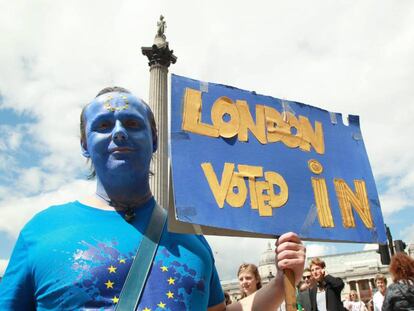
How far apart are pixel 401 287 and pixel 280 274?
339cm

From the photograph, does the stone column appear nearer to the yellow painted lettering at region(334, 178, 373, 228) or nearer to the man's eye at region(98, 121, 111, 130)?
the yellow painted lettering at region(334, 178, 373, 228)

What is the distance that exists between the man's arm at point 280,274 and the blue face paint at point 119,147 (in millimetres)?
711

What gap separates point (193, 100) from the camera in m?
2.47

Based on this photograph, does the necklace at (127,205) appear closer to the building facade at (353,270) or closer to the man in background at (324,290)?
the man in background at (324,290)

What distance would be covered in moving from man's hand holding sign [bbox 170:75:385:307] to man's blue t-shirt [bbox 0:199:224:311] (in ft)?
0.64

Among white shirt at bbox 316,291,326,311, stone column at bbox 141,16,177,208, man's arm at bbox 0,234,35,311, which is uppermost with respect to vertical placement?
stone column at bbox 141,16,177,208

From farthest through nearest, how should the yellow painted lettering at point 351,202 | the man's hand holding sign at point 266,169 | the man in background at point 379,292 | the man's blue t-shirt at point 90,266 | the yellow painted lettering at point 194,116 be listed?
the man in background at point 379,292, the yellow painted lettering at point 351,202, the yellow painted lettering at point 194,116, the man's hand holding sign at point 266,169, the man's blue t-shirt at point 90,266

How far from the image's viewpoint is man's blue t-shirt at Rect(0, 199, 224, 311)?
1.64 m

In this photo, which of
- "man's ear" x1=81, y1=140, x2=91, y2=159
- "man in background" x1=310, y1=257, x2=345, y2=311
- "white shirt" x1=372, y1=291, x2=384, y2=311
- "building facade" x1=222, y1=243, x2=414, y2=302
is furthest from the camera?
"building facade" x1=222, y1=243, x2=414, y2=302

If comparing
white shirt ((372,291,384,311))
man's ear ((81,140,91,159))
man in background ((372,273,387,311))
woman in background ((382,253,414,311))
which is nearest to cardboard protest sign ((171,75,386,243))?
man's ear ((81,140,91,159))

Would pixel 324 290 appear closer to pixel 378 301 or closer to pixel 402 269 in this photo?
pixel 402 269

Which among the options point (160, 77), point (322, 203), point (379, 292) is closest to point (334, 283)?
point (379, 292)

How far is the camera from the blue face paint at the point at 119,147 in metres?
1.93

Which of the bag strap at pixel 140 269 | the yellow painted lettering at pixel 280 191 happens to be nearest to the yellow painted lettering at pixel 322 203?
the yellow painted lettering at pixel 280 191
